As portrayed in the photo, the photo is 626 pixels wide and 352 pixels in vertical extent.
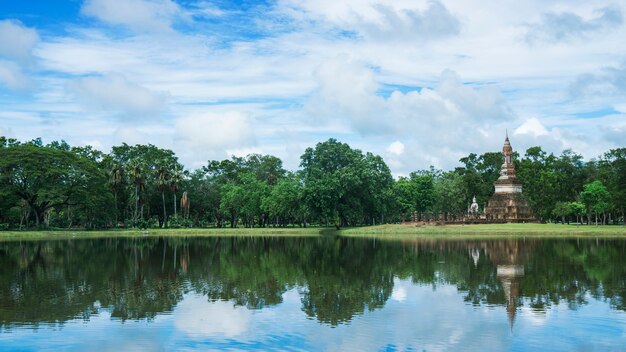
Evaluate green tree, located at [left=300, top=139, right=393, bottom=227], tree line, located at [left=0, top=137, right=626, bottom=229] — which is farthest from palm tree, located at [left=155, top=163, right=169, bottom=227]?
green tree, located at [left=300, top=139, right=393, bottom=227]

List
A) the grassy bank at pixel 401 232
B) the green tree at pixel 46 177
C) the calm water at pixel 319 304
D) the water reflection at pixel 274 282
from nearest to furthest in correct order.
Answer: the calm water at pixel 319 304 → the water reflection at pixel 274 282 → the grassy bank at pixel 401 232 → the green tree at pixel 46 177

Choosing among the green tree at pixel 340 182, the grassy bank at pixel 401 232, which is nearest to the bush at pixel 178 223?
the grassy bank at pixel 401 232

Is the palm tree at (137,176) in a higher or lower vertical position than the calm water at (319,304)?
higher

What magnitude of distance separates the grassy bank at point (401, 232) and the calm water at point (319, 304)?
31113 mm

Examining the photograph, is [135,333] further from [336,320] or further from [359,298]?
[359,298]

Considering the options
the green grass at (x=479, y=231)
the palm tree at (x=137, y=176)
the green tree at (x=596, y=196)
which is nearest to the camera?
the green grass at (x=479, y=231)

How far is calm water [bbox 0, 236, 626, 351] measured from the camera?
1781cm

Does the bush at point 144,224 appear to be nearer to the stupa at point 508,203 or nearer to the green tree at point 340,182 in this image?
the green tree at point 340,182

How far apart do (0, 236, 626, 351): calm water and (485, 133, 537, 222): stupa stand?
56.3m

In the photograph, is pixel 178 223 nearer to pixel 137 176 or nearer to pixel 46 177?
pixel 137 176

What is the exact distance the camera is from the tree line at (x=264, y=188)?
83.8 meters

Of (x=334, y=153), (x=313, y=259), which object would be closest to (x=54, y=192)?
(x=334, y=153)

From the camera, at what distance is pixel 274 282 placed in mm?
30375

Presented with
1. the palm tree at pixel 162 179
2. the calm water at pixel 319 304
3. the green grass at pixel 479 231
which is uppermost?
the palm tree at pixel 162 179
